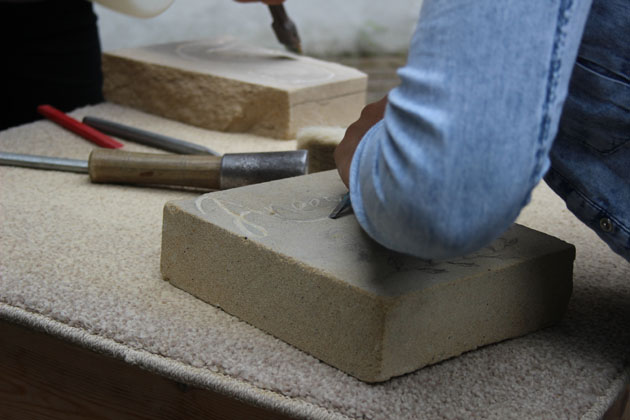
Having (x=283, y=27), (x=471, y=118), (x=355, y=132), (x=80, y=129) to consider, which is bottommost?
(x=80, y=129)

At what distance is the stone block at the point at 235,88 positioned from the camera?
1625 mm

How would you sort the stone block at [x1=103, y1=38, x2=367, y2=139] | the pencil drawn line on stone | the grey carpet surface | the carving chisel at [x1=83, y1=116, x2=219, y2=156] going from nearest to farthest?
the grey carpet surface → the pencil drawn line on stone → the carving chisel at [x1=83, y1=116, x2=219, y2=156] → the stone block at [x1=103, y1=38, x2=367, y2=139]

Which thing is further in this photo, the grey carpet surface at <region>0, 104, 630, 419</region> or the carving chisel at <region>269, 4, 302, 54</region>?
the carving chisel at <region>269, 4, 302, 54</region>

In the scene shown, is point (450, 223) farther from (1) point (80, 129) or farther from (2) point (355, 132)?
(1) point (80, 129)

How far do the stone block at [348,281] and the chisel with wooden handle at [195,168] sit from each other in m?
0.26

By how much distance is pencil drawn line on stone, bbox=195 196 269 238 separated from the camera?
0.83 meters

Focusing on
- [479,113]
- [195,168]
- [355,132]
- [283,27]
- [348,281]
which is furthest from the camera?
[283,27]

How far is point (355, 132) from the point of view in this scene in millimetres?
849

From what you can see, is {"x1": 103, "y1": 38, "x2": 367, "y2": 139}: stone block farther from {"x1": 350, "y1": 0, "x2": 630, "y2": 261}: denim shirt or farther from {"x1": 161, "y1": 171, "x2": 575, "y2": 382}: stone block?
{"x1": 350, "y1": 0, "x2": 630, "y2": 261}: denim shirt

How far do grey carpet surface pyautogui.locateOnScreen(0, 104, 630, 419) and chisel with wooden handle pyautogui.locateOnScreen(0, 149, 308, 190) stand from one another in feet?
0.27

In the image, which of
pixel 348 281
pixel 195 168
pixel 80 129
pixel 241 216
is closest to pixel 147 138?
pixel 80 129

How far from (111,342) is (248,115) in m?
0.92

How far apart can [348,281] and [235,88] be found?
1.00 meters

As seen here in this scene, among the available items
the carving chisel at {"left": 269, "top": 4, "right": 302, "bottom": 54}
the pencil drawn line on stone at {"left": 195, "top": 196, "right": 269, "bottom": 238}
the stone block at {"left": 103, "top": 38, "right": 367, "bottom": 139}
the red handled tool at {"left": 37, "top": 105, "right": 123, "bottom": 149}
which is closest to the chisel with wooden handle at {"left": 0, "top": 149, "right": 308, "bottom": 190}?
the red handled tool at {"left": 37, "top": 105, "right": 123, "bottom": 149}
